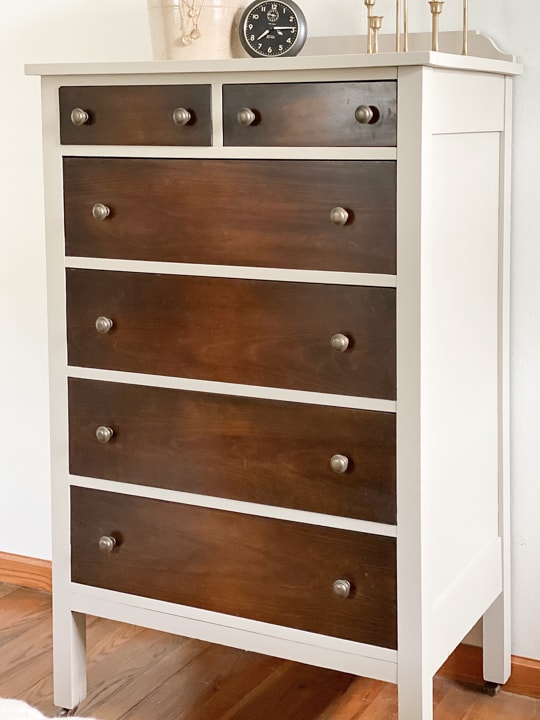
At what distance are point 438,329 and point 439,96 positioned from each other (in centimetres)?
36

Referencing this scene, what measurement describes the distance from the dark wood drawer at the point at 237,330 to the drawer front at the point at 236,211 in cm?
4

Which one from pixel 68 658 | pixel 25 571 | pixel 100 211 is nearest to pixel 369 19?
pixel 100 211

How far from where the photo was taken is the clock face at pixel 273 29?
1.87 metres

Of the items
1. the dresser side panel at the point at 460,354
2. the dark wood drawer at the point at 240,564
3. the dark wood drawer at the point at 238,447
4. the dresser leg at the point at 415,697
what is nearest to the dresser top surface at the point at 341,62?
the dresser side panel at the point at 460,354

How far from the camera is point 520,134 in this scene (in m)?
1.99

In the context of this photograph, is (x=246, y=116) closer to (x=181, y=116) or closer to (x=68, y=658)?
(x=181, y=116)

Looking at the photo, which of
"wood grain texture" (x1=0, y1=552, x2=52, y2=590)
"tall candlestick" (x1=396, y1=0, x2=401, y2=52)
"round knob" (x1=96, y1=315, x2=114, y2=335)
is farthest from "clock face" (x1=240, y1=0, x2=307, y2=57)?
"wood grain texture" (x1=0, y1=552, x2=52, y2=590)

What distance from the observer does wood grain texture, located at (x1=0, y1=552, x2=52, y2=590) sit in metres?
2.65

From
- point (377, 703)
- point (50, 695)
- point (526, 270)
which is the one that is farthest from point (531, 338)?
point (50, 695)

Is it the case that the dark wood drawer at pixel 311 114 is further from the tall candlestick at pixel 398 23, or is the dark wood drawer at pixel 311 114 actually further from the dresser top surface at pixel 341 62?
the tall candlestick at pixel 398 23

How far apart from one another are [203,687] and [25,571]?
0.73m

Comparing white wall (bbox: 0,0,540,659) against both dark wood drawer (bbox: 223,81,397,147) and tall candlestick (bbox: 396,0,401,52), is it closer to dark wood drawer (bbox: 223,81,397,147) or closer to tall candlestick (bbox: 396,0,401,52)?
tall candlestick (bbox: 396,0,401,52)

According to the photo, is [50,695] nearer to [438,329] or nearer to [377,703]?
[377,703]

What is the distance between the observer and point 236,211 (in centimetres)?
173
